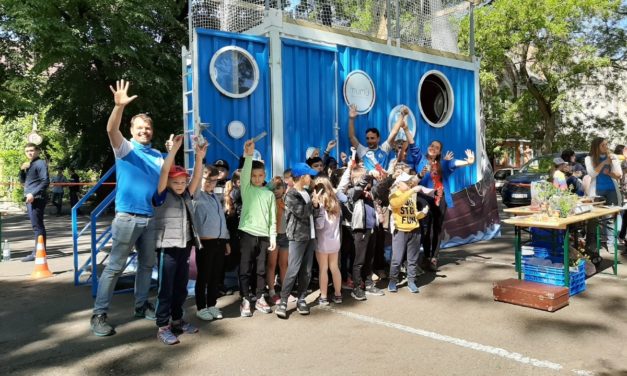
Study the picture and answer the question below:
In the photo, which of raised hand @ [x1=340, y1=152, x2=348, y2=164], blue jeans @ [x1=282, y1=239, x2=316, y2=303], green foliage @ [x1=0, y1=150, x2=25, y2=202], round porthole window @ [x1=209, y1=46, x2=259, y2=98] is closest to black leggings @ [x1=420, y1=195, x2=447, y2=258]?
raised hand @ [x1=340, y1=152, x2=348, y2=164]

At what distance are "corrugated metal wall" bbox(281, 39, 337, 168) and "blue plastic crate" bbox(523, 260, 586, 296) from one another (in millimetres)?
3214

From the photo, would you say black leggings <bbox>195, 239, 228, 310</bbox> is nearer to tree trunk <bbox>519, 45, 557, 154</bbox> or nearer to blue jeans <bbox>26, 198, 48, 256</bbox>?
blue jeans <bbox>26, 198, 48, 256</bbox>

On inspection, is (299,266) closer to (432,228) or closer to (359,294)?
(359,294)

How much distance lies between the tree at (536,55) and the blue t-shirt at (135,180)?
14840 millimetres

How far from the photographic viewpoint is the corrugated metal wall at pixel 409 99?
8.16m

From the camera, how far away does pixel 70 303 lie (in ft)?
18.8

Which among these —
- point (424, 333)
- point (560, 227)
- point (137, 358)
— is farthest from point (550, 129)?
point (137, 358)

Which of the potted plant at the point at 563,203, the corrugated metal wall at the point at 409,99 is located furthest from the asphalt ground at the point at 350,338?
the corrugated metal wall at the point at 409,99

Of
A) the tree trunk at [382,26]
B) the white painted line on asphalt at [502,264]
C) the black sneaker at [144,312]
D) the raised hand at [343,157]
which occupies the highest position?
the tree trunk at [382,26]

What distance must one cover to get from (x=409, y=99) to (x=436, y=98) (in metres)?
1.30

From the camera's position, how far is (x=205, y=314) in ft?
16.4

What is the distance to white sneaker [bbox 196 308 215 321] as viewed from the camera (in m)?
4.97

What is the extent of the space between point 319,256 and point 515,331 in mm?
1998

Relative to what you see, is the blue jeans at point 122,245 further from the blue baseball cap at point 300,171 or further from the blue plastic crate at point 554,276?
the blue plastic crate at point 554,276
